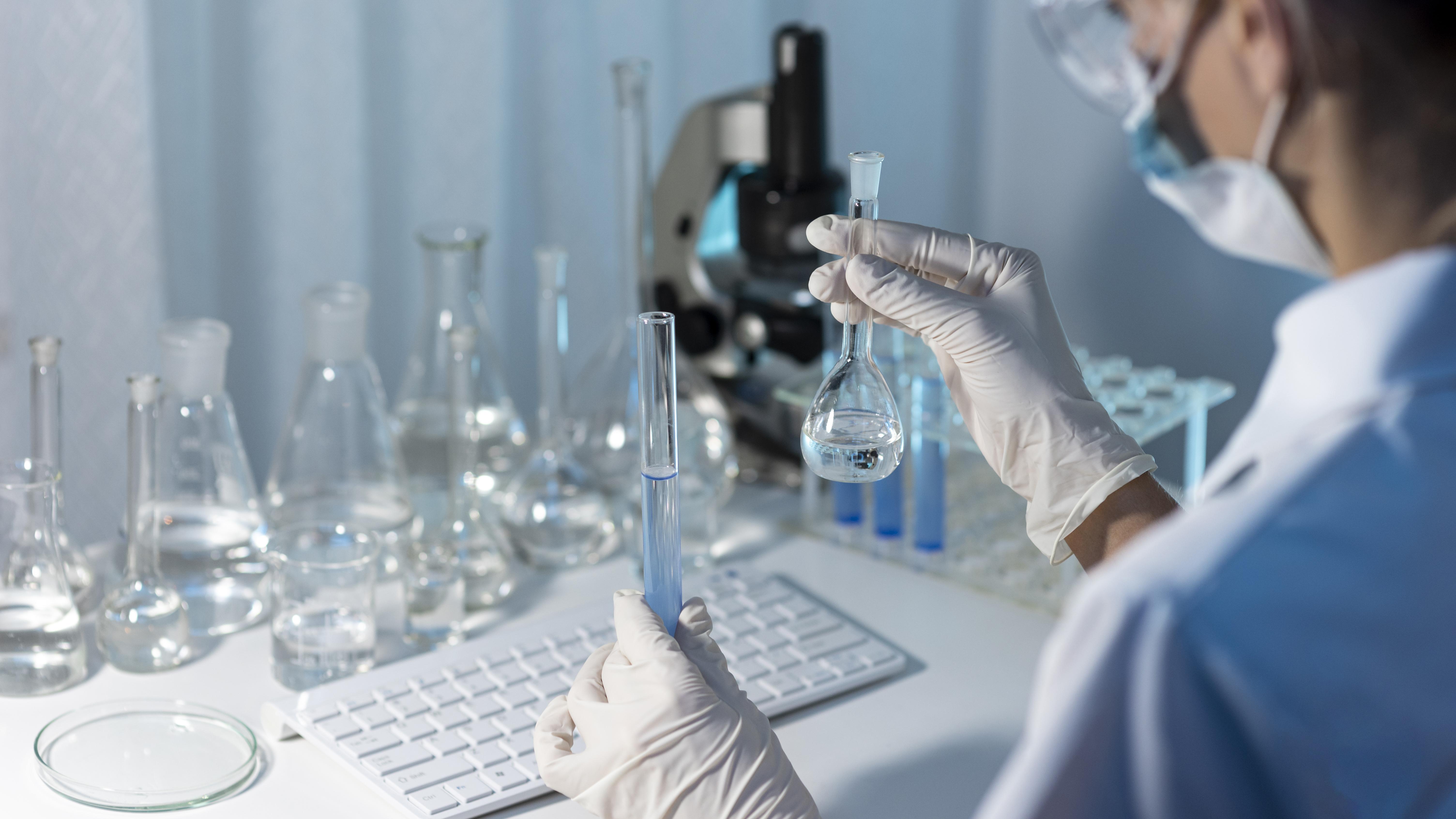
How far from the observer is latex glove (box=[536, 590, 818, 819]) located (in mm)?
881

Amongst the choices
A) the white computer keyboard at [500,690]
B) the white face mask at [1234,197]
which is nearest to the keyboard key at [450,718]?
the white computer keyboard at [500,690]

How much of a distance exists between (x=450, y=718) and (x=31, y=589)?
0.38 metres

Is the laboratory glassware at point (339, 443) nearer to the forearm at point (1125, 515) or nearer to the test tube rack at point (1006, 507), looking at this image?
the test tube rack at point (1006, 507)

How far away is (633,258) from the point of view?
4.58ft

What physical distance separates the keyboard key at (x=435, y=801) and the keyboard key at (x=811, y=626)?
1.17 feet

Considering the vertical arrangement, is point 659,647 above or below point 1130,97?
below

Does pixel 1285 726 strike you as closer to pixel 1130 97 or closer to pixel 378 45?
pixel 1130 97

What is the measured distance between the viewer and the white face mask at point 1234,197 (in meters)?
0.68

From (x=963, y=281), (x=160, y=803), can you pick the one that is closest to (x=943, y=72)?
(x=963, y=281)

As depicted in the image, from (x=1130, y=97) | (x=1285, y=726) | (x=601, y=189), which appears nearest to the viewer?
(x=1285, y=726)

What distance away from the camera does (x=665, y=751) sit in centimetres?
88

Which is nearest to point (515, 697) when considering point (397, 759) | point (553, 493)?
point (397, 759)

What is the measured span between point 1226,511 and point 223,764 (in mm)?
748

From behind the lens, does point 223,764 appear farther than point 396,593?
No
